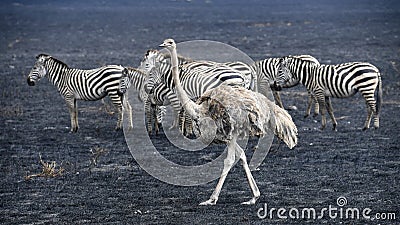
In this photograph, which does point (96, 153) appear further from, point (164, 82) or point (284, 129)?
point (284, 129)

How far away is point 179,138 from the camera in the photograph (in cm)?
1242

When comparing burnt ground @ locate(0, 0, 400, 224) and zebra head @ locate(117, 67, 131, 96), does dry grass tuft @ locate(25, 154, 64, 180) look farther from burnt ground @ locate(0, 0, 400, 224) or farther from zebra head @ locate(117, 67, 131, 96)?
zebra head @ locate(117, 67, 131, 96)

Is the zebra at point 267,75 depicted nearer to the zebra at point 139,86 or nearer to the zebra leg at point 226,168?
the zebra at point 139,86

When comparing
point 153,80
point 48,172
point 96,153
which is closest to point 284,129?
point 48,172

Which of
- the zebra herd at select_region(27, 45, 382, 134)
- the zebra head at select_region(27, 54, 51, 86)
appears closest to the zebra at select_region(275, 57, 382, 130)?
the zebra herd at select_region(27, 45, 382, 134)

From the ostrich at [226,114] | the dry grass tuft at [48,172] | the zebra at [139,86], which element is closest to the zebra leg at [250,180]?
the ostrich at [226,114]

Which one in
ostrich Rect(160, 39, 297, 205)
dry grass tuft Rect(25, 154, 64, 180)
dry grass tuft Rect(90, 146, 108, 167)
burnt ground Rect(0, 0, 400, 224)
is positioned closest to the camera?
ostrich Rect(160, 39, 297, 205)

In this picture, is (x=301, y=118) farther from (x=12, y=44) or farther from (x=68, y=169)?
(x=12, y=44)

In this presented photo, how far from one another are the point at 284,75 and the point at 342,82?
1264mm

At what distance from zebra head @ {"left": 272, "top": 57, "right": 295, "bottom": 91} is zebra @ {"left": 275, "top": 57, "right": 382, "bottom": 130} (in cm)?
20

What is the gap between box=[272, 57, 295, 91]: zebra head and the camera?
1378cm

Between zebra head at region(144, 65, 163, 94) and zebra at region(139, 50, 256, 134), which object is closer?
zebra at region(139, 50, 256, 134)

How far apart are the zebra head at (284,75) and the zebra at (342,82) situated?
0.20m

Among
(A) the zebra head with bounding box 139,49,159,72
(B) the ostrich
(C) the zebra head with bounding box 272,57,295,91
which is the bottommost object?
(C) the zebra head with bounding box 272,57,295,91
